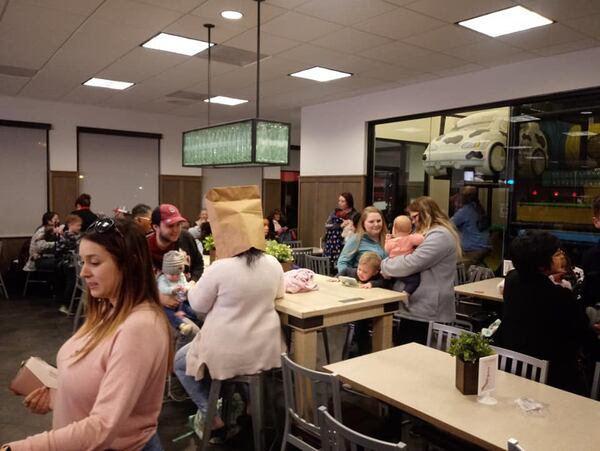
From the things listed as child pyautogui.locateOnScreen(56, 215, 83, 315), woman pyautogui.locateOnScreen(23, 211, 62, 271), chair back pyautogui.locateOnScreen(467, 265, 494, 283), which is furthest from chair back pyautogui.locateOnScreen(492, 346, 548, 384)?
woman pyautogui.locateOnScreen(23, 211, 62, 271)

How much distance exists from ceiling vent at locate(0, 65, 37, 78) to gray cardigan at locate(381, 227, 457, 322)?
5.02 meters

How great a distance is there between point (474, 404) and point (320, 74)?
4561mm

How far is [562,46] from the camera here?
4.53 meters

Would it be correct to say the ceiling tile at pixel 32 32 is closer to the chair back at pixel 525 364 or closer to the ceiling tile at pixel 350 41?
the ceiling tile at pixel 350 41

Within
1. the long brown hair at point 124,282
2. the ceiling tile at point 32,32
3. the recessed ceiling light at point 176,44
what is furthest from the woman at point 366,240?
the ceiling tile at point 32,32

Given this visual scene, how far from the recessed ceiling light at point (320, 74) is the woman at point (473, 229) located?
2048mm

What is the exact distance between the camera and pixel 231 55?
192 inches

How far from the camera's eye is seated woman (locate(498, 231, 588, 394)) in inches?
89.4

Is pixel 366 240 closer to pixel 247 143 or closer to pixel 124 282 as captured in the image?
pixel 247 143

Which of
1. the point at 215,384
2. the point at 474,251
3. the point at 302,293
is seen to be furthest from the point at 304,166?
the point at 215,384

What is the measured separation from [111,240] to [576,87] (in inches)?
191

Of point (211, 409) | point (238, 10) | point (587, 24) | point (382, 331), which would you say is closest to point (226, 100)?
point (238, 10)

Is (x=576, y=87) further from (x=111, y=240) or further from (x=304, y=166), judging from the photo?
(x=111, y=240)

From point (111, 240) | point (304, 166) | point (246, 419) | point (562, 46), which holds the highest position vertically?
point (562, 46)
